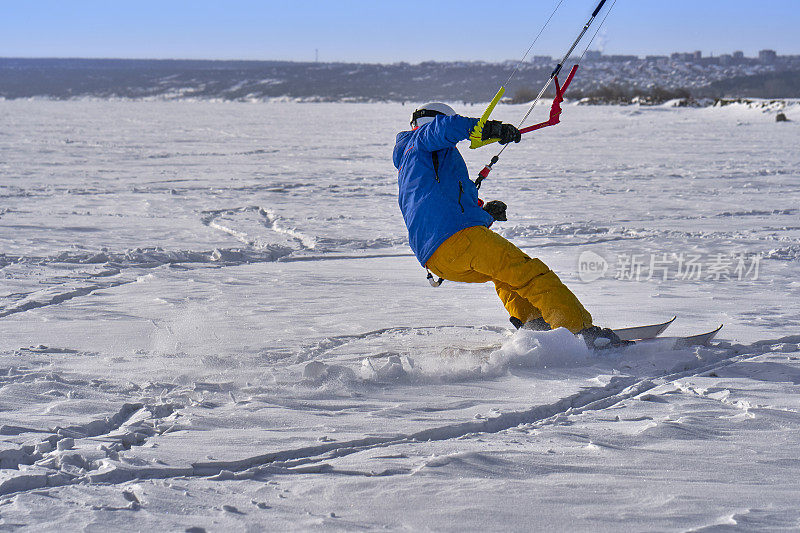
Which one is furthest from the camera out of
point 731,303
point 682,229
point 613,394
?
point 682,229

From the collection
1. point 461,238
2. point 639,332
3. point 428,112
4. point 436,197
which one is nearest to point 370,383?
point 461,238

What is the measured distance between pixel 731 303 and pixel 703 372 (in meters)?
1.51

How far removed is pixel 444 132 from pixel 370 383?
1064mm

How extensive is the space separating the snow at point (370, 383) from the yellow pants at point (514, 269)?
0.13 metres

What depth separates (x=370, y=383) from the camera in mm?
Answer: 3256

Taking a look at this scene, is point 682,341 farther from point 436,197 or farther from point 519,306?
point 436,197

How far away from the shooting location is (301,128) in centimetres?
2684

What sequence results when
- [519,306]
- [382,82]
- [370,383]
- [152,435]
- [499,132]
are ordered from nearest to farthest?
[152,435], [370,383], [499,132], [519,306], [382,82]

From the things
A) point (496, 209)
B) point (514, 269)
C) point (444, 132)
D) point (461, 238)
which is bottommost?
point (514, 269)

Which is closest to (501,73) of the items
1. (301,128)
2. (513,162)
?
(301,128)

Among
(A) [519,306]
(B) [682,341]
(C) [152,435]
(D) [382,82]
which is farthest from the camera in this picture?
(D) [382,82]

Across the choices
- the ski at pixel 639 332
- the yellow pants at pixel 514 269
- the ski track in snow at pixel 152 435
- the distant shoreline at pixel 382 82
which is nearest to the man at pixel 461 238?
the yellow pants at pixel 514 269

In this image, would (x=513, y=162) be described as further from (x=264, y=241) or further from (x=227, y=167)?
(x=264, y=241)

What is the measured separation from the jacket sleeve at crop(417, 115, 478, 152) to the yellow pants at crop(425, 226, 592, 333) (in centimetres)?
40
